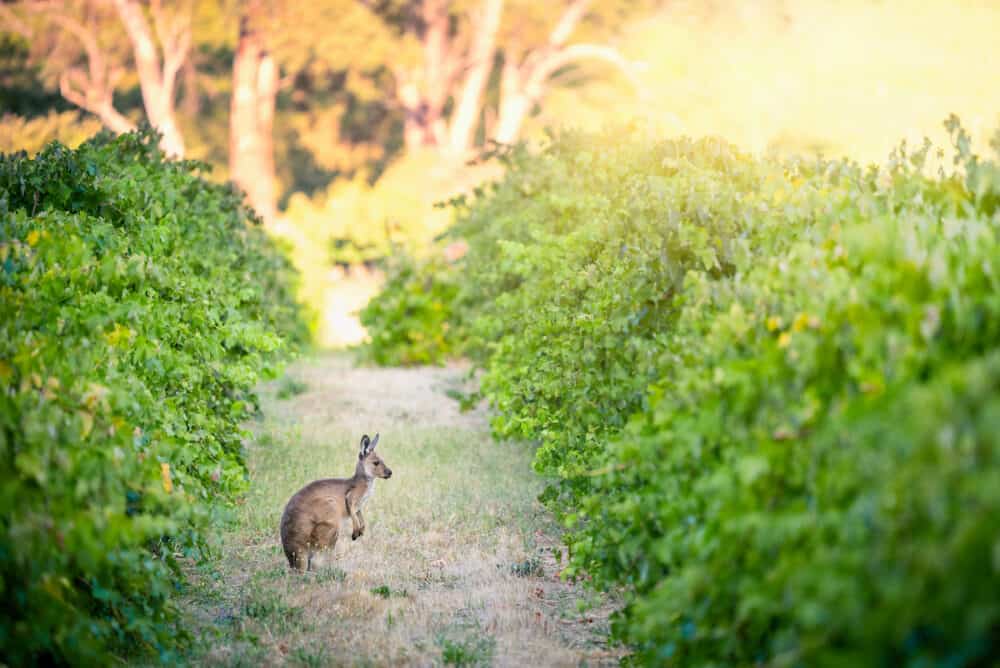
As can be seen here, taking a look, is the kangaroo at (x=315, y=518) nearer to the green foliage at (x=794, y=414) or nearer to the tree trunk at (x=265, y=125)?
the green foliage at (x=794, y=414)

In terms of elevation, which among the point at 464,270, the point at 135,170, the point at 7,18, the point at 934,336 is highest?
the point at 7,18

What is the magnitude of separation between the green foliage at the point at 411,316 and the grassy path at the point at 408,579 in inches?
299

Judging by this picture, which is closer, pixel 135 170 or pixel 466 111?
pixel 135 170

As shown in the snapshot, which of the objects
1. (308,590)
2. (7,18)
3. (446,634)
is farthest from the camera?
(7,18)

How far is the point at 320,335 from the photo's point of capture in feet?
85.2

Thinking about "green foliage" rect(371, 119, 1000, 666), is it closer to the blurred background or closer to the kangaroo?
the kangaroo

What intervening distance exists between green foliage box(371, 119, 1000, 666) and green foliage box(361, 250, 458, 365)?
1202 cm

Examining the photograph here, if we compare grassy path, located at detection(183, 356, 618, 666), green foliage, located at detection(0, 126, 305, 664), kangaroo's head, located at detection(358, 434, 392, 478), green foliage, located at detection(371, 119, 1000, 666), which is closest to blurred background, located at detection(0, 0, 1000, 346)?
grassy path, located at detection(183, 356, 618, 666)

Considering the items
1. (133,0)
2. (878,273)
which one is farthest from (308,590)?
(133,0)

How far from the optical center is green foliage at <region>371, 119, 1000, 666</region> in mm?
3107

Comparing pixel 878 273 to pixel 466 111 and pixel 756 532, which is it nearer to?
pixel 756 532

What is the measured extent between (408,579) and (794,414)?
3971 millimetres

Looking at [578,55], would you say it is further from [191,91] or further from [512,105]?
[191,91]

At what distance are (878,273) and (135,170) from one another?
5702 mm
